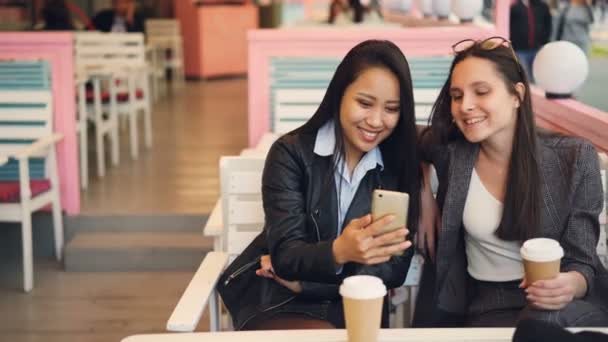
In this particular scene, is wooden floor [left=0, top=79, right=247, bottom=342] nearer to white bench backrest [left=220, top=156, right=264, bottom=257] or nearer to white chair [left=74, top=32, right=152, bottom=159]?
white chair [left=74, top=32, right=152, bottom=159]

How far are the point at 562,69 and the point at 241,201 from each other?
5.16 ft

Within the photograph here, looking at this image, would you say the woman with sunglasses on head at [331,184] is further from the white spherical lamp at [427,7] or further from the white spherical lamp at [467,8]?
the white spherical lamp at [427,7]

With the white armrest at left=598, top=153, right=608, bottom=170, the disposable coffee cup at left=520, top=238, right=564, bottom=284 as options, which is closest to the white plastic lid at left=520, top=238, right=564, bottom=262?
the disposable coffee cup at left=520, top=238, right=564, bottom=284

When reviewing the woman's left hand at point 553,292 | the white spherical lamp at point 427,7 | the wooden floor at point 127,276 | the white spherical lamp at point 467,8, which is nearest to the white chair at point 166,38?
the wooden floor at point 127,276

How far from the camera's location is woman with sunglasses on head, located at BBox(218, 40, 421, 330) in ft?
7.68

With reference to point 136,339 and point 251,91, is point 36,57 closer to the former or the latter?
point 251,91

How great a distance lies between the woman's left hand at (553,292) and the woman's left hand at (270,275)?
2.25 ft

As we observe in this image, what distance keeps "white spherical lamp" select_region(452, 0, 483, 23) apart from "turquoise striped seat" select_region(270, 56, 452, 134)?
0.82 m

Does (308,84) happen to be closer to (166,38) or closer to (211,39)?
(166,38)

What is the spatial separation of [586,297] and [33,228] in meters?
3.96

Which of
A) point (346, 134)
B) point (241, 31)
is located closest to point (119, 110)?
point (346, 134)

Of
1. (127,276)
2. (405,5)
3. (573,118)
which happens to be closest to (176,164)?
(127,276)

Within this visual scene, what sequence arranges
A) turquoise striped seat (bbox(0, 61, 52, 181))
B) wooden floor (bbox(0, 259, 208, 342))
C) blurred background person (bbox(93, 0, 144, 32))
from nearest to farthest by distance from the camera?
1. wooden floor (bbox(0, 259, 208, 342))
2. turquoise striped seat (bbox(0, 61, 52, 181))
3. blurred background person (bbox(93, 0, 144, 32))

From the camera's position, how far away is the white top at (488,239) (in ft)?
7.93
